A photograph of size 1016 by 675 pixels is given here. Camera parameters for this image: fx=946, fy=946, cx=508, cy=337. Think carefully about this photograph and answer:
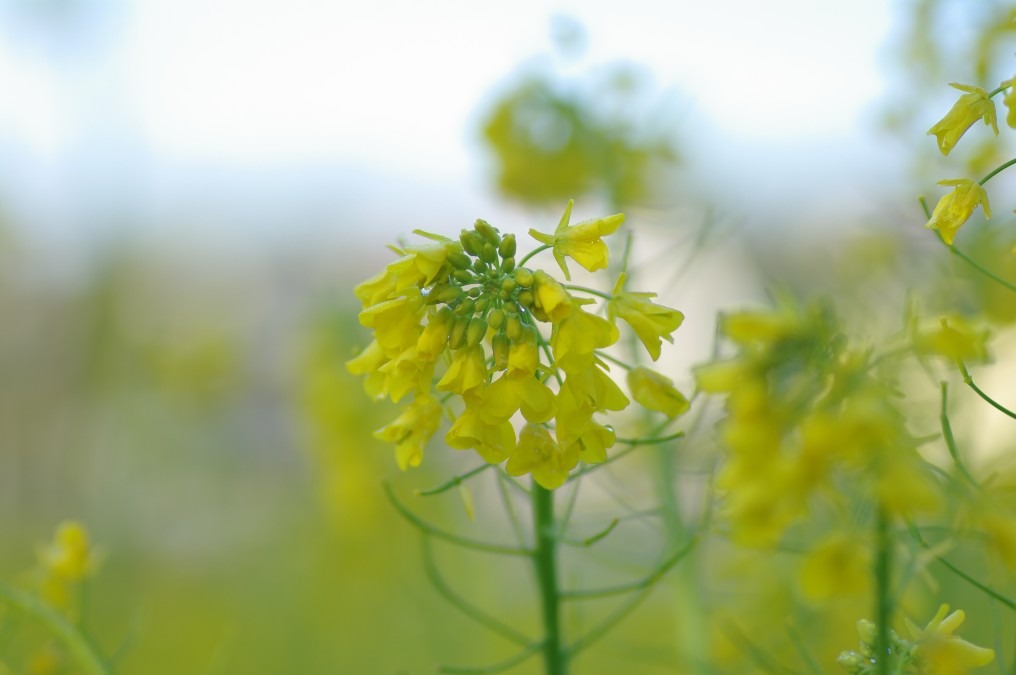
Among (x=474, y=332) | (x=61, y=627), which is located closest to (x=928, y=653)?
(x=474, y=332)

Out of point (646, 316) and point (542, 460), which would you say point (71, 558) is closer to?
point (542, 460)

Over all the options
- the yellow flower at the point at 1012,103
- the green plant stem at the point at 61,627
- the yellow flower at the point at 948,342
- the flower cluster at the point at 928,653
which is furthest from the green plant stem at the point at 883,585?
the green plant stem at the point at 61,627

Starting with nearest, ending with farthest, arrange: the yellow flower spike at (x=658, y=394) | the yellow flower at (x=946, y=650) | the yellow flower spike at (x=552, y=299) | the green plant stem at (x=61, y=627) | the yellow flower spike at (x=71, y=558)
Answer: the yellow flower at (x=946, y=650) < the yellow flower spike at (x=552, y=299) < the yellow flower spike at (x=658, y=394) < the green plant stem at (x=61, y=627) < the yellow flower spike at (x=71, y=558)

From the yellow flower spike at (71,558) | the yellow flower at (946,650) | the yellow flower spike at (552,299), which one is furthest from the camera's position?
the yellow flower spike at (71,558)

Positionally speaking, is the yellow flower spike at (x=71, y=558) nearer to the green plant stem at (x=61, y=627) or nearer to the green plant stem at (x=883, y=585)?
the green plant stem at (x=61, y=627)

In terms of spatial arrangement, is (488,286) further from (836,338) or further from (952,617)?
(952,617)

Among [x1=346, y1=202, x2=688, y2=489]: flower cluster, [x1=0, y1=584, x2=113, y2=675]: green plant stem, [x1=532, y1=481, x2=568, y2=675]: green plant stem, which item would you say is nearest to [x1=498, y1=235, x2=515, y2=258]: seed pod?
[x1=346, y1=202, x2=688, y2=489]: flower cluster
